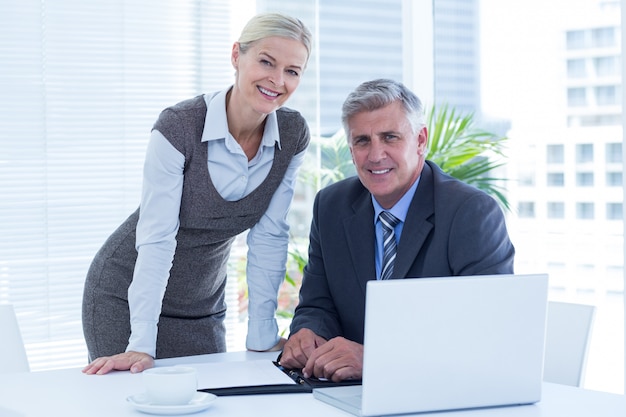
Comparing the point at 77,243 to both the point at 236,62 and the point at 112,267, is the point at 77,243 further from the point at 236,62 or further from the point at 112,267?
the point at 236,62

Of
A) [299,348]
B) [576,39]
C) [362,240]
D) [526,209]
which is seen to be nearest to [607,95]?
[576,39]

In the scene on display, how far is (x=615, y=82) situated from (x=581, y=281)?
91cm

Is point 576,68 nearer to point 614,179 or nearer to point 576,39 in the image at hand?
point 576,39

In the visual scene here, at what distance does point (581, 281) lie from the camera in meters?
3.56

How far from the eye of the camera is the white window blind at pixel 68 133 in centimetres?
375

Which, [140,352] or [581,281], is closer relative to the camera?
[140,352]

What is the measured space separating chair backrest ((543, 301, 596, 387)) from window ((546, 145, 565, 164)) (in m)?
1.74

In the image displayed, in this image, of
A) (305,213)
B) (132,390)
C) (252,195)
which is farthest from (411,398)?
(305,213)

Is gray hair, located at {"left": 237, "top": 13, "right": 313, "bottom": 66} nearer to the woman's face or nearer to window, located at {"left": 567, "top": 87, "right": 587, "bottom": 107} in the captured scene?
the woman's face

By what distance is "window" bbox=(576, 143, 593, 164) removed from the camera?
3451 millimetres

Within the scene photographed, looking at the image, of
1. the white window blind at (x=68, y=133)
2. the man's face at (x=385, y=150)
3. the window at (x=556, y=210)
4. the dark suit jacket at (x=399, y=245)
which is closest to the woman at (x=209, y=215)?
the dark suit jacket at (x=399, y=245)

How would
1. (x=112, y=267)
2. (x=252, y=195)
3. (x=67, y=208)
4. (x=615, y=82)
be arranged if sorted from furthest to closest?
(x=67, y=208), (x=615, y=82), (x=112, y=267), (x=252, y=195)

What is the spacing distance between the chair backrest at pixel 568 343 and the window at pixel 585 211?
1590 mm

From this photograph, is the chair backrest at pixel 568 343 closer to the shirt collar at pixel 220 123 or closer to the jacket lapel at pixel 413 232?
the jacket lapel at pixel 413 232
